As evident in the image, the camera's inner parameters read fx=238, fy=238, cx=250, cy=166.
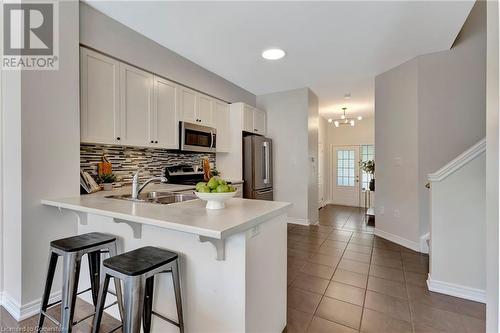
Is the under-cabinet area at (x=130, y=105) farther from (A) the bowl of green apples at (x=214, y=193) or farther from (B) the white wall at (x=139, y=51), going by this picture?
(A) the bowl of green apples at (x=214, y=193)

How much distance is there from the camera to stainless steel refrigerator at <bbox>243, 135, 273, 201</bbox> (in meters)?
4.21

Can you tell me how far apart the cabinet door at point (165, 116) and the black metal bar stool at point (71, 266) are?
1.47 m

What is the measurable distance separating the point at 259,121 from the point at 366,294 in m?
3.40

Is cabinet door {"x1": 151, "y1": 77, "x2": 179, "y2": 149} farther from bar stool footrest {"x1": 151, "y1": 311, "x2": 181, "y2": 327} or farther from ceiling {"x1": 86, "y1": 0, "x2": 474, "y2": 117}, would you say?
bar stool footrest {"x1": 151, "y1": 311, "x2": 181, "y2": 327}

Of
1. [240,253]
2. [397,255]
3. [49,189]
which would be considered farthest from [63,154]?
[397,255]

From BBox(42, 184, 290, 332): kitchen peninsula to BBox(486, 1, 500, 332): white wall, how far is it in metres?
1.00

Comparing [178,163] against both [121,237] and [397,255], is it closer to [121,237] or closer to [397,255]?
[121,237]

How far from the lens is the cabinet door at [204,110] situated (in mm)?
3555

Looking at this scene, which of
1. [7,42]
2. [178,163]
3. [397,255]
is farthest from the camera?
[178,163]

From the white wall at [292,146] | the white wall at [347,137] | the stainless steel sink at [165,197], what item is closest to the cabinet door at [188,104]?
the stainless steel sink at [165,197]

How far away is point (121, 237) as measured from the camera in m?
1.73

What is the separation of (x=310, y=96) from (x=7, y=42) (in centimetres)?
415

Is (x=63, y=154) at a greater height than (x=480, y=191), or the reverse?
(x=63, y=154)

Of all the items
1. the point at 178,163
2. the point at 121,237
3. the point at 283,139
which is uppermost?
the point at 283,139
